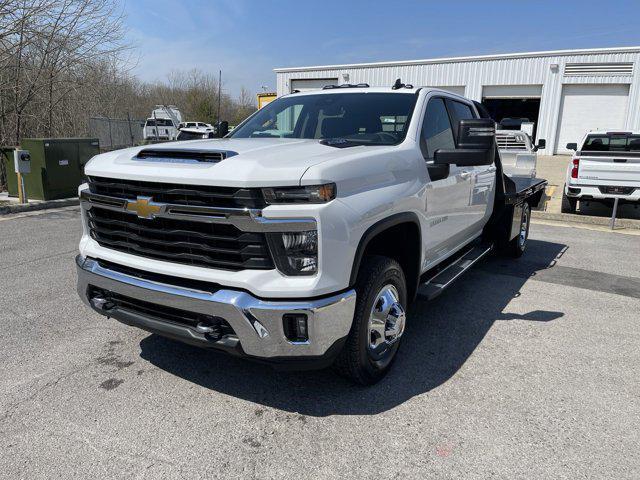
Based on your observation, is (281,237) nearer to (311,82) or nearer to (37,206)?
(37,206)

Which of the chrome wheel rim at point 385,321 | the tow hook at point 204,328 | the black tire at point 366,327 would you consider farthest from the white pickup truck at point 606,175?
the tow hook at point 204,328

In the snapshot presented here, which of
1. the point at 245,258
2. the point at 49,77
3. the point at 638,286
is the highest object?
the point at 49,77

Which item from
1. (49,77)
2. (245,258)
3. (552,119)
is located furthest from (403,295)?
(552,119)

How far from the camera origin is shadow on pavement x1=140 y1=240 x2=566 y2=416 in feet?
10.3

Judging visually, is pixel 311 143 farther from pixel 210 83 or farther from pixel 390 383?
pixel 210 83

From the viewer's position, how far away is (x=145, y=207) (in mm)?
2838

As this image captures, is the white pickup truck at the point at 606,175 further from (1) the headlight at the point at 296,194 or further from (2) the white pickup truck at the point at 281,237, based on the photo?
(1) the headlight at the point at 296,194

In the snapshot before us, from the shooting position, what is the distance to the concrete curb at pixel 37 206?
9795mm

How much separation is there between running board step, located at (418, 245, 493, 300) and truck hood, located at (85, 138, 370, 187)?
1.27 m

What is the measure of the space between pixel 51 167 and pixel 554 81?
81.7 feet

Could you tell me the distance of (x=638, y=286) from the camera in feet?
19.1

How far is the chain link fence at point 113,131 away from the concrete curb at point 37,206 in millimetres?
6565

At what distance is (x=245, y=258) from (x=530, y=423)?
1921mm

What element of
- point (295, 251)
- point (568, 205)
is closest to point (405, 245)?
point (295, 251)
